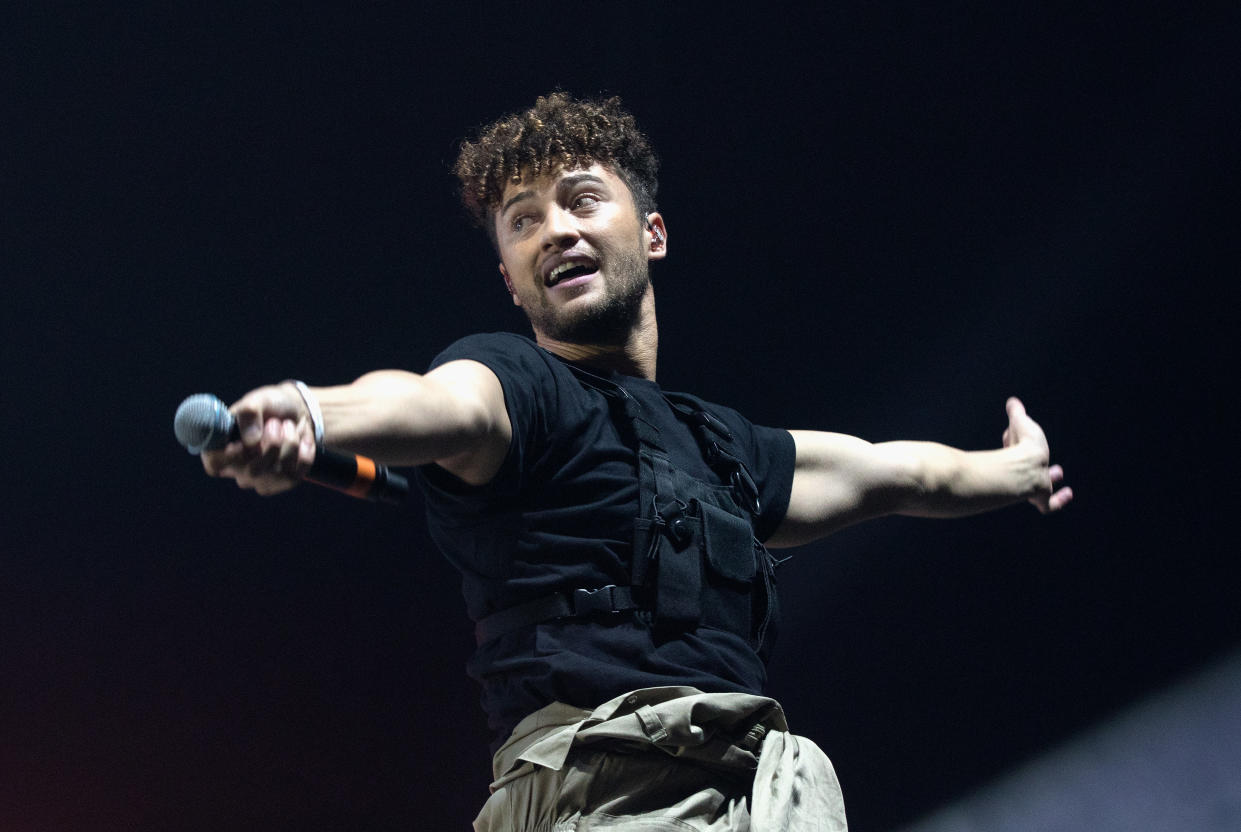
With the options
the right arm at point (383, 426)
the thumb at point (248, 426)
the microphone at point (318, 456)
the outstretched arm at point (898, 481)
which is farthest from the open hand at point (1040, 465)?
the thumb at point (248, 426)

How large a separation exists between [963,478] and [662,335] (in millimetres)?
981

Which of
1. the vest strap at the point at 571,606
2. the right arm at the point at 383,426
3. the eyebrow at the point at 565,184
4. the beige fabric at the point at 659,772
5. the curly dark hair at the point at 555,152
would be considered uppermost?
the curly dark hair at the point at 555,152

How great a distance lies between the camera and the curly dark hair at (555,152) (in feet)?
5.52

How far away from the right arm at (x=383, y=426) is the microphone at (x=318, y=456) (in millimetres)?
12

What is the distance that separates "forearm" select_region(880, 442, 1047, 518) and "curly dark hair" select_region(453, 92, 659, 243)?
61 centimetres

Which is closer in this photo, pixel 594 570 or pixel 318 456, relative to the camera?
pixel 318 456

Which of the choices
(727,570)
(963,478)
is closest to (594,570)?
(727,570)

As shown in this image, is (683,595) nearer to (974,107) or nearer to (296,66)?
(296,66)

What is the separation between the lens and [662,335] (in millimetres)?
2596

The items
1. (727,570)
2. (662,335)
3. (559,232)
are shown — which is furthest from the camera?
(662,335)

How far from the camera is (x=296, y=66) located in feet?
7.39

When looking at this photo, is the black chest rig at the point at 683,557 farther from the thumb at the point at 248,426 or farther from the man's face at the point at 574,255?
the thumb at the point at 248,426

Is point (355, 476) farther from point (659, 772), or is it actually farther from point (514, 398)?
point (659, 772)

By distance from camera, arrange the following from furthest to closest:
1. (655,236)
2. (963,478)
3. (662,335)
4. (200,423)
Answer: (662,335)
(655,236)
(963,478)
(200,423)
